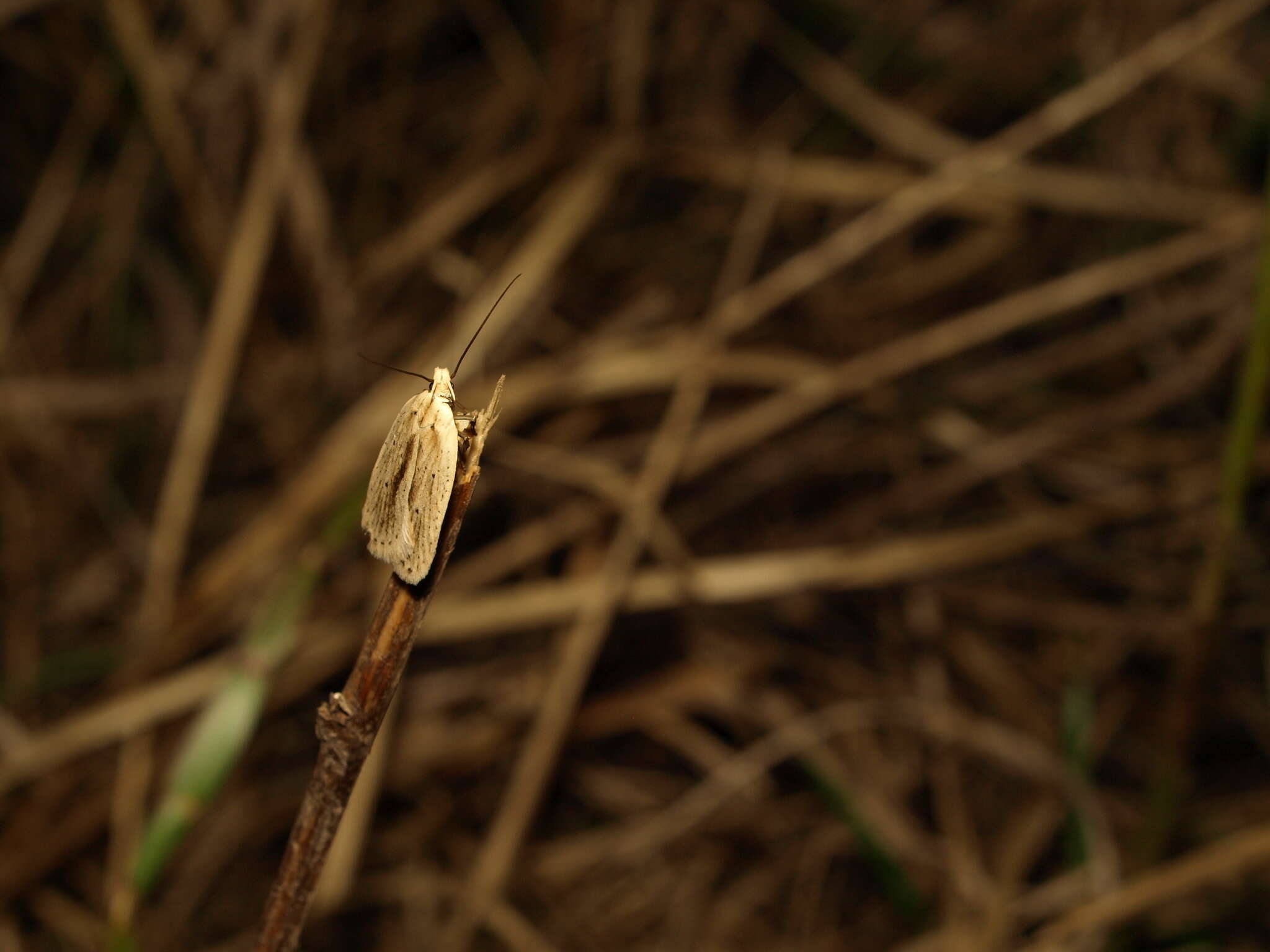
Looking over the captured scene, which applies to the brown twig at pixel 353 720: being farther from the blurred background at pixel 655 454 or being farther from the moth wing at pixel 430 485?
the blurred background at pixel 655 454

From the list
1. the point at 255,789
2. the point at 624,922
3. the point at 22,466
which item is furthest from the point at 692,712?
the point at 22,466

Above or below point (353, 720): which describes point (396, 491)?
above

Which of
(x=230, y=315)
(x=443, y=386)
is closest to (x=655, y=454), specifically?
(x=230, y=315)

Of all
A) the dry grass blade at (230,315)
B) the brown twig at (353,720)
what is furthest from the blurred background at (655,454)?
the brown twig at (353,720)

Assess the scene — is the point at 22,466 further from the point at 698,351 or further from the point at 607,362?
the point at 698,351

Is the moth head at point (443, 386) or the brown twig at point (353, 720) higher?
the moth head at point (443, 386)

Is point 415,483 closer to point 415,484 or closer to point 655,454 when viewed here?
point 415,484

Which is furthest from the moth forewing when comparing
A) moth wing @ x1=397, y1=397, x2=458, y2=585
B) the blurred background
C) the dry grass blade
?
the dry grass blade
